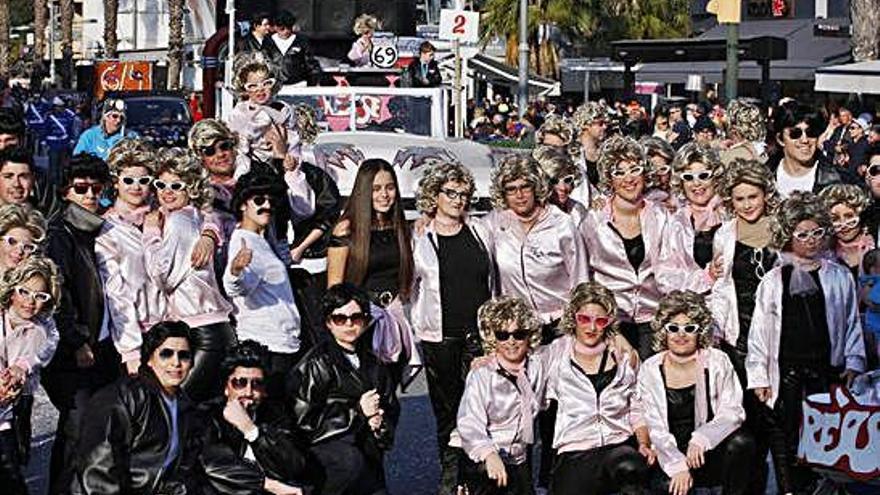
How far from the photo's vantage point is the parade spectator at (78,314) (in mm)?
8359

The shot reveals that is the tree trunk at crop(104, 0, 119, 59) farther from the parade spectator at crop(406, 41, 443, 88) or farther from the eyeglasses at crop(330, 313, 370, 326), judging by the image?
the eyeglasses at crop(330, 313, 370, 326)

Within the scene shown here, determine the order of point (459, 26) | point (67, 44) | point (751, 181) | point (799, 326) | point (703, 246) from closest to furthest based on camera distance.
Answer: point (799, 326), point (751, 181), point (703, 246), point (459, 26), point (67, 44)

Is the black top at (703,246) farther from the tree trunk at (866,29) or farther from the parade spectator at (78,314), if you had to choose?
the tree trunk at (866,29)

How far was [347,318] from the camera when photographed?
8.52 metres

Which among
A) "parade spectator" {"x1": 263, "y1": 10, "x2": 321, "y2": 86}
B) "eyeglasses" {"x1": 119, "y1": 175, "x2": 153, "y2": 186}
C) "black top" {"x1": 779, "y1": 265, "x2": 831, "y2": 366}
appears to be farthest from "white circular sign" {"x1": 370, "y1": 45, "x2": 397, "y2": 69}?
"black top" {"x1": 779, "y1": 265, "x2": 831, "y2": 366}

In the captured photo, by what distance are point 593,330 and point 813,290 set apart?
104 cm

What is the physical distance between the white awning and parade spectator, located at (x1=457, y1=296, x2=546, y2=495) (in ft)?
53.2

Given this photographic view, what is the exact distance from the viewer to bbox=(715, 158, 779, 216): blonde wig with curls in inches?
365

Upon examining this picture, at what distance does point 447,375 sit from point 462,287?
448mm

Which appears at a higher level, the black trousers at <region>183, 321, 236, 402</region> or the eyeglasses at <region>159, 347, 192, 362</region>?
the eyeglasses at <region>159, 347, 192, 362</region>

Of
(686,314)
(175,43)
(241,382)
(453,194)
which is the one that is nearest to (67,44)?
(175,43)

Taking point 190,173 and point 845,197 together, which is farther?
point 845,197

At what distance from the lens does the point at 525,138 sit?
Result: 27.1 m

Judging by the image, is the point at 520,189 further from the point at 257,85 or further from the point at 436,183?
the point at 257,85
